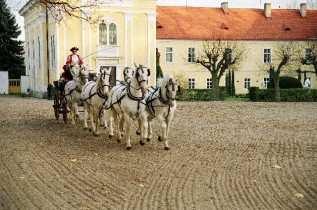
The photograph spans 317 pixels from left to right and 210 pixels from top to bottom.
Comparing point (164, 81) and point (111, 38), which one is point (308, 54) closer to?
point (111, 38)

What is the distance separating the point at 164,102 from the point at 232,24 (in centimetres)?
4885

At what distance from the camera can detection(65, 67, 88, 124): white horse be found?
18969mm

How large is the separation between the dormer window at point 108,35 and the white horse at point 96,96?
26.4 meters

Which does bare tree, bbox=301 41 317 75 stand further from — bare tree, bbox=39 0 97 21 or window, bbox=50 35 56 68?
bare tree, bbox=39 0 97 21

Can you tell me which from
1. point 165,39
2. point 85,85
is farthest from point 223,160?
point 165,39

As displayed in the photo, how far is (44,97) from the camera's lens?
4478 cm

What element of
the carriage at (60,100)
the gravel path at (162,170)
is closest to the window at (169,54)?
the carriage at (60,100)

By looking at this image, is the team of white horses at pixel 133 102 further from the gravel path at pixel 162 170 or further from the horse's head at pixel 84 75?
the horse's head at pixel 84 75

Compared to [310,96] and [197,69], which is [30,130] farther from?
[197,69]

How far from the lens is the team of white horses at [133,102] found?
14195mm

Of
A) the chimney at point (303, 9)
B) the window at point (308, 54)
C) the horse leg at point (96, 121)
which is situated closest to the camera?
the horse leg at point (96, 121)

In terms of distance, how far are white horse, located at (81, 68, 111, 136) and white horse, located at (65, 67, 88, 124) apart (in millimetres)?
759

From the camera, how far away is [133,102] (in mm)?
14258

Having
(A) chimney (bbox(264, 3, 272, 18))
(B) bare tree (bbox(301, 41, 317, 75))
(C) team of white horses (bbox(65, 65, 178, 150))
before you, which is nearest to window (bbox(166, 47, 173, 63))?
(A) chimney (bbox(264, 3, 272, 18))
